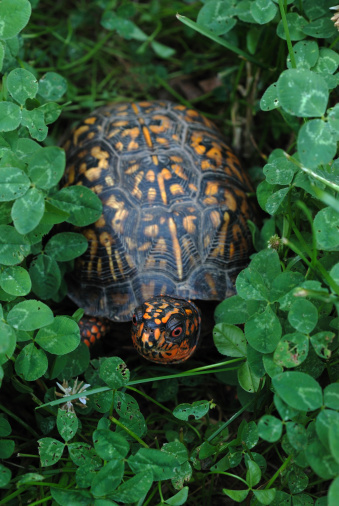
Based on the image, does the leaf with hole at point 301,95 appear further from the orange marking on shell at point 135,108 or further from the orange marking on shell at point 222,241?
the orange marking on shell at point 135,108

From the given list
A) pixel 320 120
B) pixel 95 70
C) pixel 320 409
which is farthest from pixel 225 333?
pixel 95 70

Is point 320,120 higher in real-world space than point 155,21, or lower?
higher

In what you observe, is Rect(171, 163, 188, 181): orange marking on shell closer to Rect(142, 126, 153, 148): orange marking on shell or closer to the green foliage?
Rect(142, 126, 153, 148): orange marking on shell

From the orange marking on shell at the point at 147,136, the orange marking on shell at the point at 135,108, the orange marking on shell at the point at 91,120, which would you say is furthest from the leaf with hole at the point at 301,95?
the orange marking on shell at the point at 91,120

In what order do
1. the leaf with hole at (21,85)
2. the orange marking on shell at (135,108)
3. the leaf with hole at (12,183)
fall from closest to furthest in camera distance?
the leaf with hole at (12,183)
the leaf with hole at (21,85)
the orange marking on shell at (135,108)

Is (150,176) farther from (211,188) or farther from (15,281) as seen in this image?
(15,281)

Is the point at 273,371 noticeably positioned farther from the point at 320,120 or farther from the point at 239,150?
the point at 239,150

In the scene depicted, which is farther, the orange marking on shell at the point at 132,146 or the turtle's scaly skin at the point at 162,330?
the orange marking on shell at the point at 132,146
